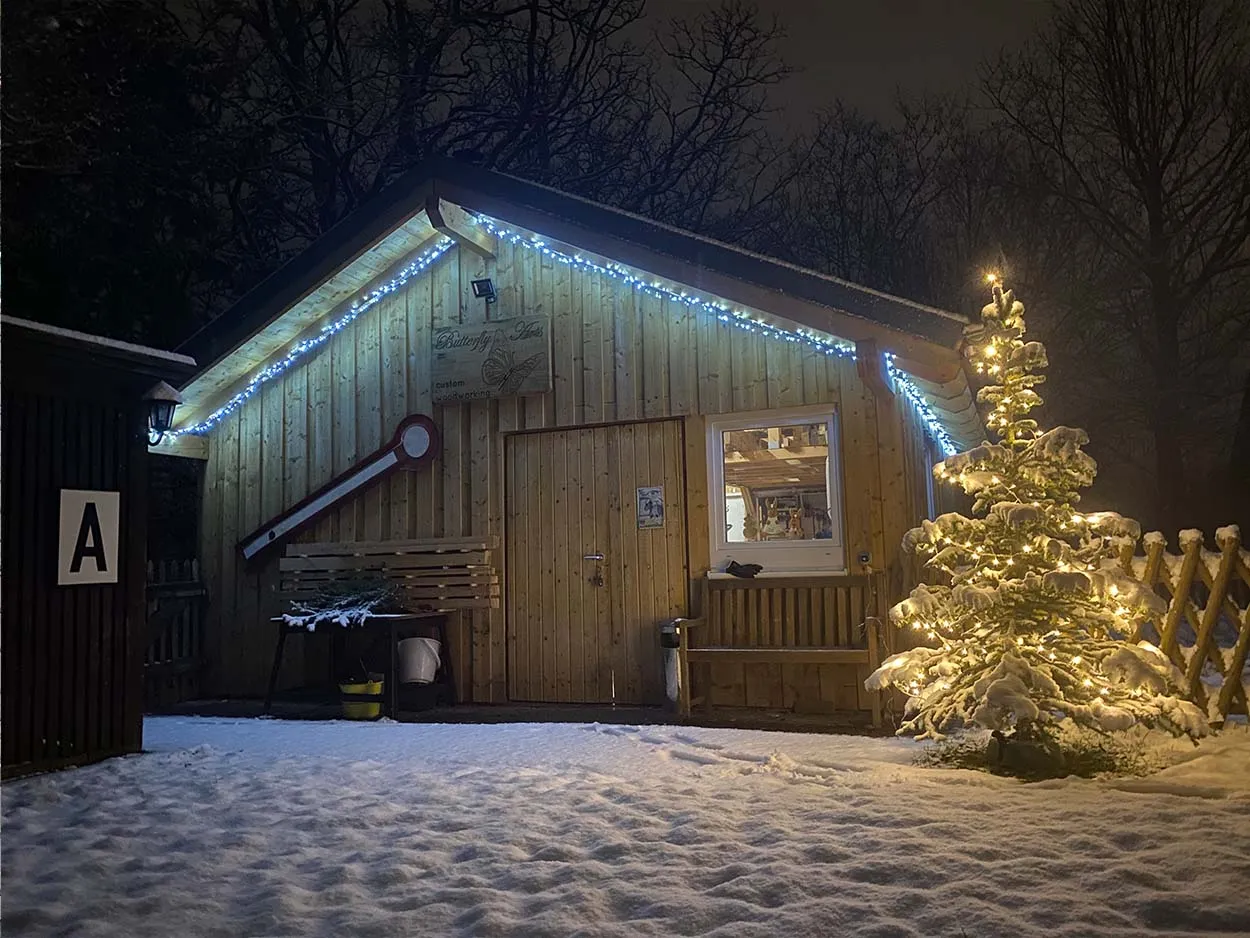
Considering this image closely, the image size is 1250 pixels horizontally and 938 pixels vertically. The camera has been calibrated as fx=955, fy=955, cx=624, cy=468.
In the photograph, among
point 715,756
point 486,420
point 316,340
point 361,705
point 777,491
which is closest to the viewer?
point 715,756


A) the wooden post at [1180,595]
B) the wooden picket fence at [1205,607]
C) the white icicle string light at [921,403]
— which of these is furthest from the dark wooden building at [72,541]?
the wooden post at [1180,595]

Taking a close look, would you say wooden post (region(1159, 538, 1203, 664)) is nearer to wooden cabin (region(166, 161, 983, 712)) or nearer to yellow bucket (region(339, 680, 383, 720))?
wooden cabin (region(166, 161, 983, 712))

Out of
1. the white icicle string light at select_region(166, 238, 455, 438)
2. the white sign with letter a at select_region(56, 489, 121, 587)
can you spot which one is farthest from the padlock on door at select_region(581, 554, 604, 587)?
the white sign with letter a at select_region(56, 489, 121, 587)

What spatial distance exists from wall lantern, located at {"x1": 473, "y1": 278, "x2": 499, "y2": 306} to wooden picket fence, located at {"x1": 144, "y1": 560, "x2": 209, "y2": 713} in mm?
3936

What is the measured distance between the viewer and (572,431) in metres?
8.44

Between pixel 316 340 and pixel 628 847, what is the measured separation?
6.84 m

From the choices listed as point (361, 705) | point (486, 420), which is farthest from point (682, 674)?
point (486, 420)

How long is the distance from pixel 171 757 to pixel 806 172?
19.3 meters

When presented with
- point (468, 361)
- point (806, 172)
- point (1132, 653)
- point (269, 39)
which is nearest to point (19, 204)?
point (269, 39)

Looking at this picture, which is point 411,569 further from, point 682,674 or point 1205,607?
point 1205,607

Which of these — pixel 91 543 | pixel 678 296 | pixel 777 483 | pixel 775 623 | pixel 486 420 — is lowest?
pixel 775 623

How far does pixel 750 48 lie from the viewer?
19109mm

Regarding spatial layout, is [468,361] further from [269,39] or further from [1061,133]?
[1061,133]

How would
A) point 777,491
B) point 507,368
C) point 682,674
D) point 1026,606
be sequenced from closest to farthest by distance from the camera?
point 1026,606, point 682,674, point 777,491, point 507,368
